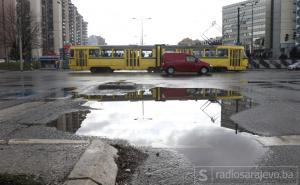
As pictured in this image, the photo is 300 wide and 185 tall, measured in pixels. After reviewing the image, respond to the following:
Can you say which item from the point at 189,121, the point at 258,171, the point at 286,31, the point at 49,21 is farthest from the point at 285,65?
the point at 49,21

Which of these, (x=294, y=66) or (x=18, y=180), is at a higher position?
(x=294, y=66)

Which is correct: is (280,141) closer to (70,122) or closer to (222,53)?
(70,122)

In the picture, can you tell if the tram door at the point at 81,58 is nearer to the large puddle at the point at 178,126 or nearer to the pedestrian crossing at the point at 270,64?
the pedestrian crossing at the point at 270,64

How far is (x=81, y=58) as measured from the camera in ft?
134

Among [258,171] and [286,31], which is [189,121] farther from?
[286,31]

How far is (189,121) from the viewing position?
9281 mm

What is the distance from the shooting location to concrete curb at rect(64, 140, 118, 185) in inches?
193

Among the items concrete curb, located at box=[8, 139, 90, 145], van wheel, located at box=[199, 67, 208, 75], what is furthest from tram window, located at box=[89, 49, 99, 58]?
concrete curb, located at box=[8, 139, 90, 145]

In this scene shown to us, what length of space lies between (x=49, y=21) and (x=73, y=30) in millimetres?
47447

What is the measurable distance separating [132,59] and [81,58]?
16.9 ft

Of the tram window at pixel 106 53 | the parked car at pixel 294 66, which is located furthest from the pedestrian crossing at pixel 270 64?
the tram window at pixel 106 53

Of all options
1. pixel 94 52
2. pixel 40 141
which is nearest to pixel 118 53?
pixel 94 52

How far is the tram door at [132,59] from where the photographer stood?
4078 centimetres

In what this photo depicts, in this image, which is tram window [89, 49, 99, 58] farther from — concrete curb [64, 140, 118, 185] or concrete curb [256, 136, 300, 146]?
concrete curb [64, 140, 118, 185]
